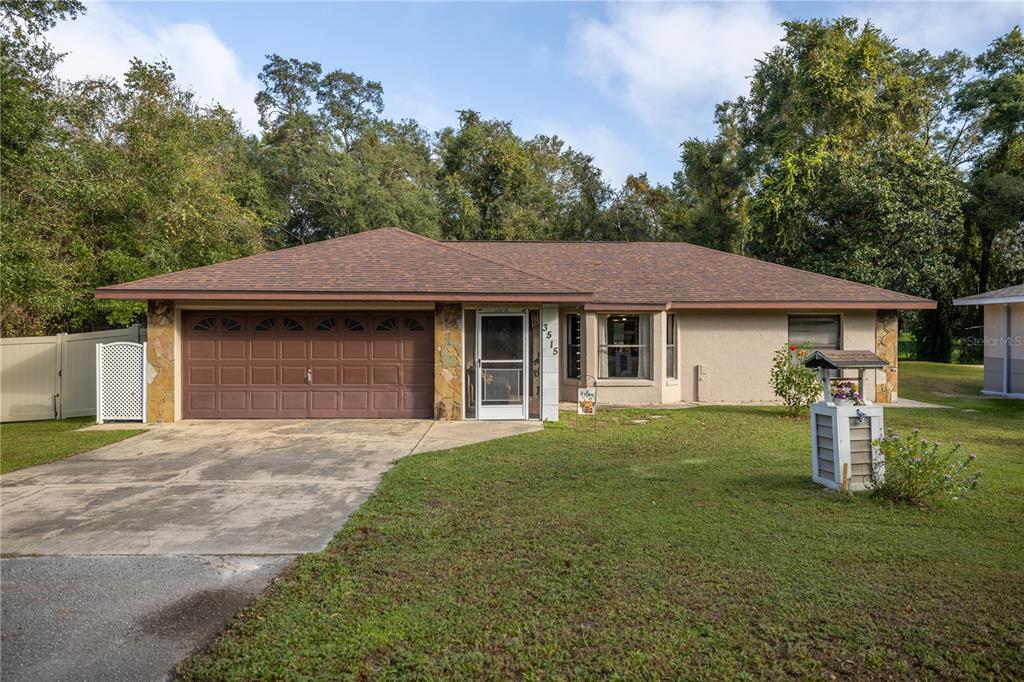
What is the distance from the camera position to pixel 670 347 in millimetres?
14820

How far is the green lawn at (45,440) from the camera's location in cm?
851

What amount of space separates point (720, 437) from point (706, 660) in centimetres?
708

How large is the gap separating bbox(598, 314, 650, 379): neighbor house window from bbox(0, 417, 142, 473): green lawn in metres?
9.52

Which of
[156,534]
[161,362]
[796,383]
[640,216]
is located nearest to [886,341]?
[796,383]

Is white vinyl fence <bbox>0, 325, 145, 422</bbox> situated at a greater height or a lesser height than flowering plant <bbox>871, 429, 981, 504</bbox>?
greater

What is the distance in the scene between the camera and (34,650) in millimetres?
3398

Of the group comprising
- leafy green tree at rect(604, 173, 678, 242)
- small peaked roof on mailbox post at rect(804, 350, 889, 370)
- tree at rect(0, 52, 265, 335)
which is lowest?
small peaked roof on mailbox post at rect(804, 350, 889, 370)

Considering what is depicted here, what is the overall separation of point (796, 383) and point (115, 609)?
11242 millimetres

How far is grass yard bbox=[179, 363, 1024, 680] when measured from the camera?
3.23 meters

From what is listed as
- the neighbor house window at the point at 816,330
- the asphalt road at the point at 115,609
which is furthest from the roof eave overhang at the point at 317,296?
the asphalt road at the point at 115,609

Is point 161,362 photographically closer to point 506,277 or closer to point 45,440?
point 45,440

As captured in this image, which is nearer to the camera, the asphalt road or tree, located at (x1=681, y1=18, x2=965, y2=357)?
the asphalt road

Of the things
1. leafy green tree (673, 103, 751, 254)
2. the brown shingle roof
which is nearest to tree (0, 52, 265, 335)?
the brown shingle roof

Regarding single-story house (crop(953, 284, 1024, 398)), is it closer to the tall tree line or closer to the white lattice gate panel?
the tall tree line
